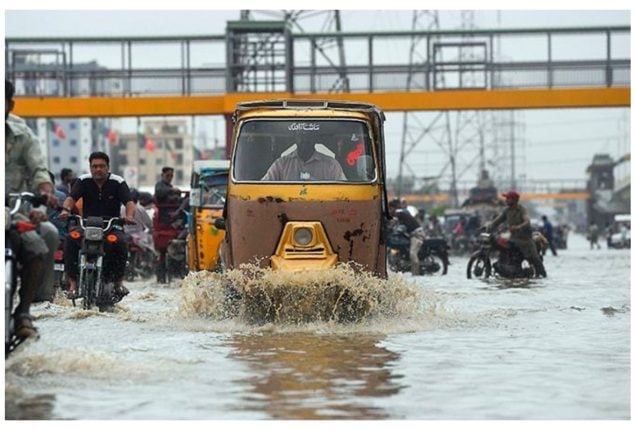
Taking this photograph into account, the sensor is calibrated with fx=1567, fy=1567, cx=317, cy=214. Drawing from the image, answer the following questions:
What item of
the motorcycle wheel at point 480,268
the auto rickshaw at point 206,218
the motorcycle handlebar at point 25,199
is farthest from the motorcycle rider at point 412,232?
the motorcycle handlebar at point 25,199

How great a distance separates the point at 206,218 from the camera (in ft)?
69.5

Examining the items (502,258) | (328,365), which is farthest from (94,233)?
(502,258)

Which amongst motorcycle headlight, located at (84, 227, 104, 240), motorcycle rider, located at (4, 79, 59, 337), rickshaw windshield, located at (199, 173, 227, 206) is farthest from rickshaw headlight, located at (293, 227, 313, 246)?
rickshaw windshield, located at (199, 173, 227, 206)

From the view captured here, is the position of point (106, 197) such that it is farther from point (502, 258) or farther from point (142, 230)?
point (502, 258)

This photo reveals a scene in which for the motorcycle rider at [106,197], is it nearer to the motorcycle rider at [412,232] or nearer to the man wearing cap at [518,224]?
the man wearing cap at [518,224]

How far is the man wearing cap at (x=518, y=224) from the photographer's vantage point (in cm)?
2378

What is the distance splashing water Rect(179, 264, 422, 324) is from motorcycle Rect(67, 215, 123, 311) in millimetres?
750

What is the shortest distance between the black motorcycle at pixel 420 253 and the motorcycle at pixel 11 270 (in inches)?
729

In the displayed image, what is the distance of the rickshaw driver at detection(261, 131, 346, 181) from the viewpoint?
1393 cm

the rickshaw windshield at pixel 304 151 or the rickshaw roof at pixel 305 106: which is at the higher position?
the rickshaw roof at pixel 305 106

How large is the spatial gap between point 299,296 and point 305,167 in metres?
1.50

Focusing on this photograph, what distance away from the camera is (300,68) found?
37.8 meters

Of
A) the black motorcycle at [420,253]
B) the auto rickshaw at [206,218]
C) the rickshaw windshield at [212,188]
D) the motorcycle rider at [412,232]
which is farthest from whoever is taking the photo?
the black motorcycle at [420,253]

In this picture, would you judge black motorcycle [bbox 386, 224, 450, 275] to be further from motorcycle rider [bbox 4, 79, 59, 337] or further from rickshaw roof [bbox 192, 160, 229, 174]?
motorcycle rider [bbox 4, 79, 59, 337]
